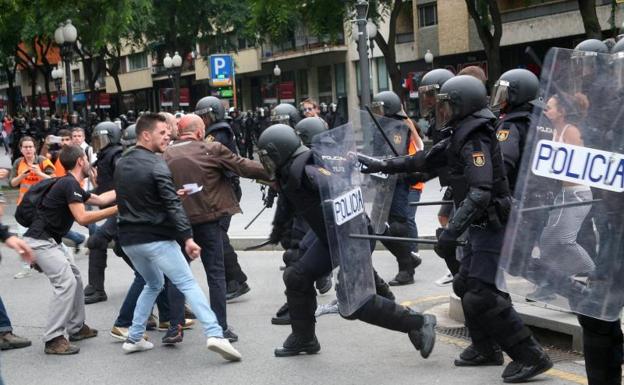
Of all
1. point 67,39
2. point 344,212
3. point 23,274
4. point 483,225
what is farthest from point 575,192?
point 67,39

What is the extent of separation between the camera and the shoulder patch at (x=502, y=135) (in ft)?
20.4

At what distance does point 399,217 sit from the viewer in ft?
30.0

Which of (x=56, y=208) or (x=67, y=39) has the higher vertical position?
(x=67, y=39)

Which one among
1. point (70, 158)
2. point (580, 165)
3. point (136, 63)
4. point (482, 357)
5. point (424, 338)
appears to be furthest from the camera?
point (136, 63)

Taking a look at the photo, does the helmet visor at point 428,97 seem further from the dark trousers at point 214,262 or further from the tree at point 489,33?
the tree at point 489,33

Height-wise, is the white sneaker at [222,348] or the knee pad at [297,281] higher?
the knee pad at [297,281]

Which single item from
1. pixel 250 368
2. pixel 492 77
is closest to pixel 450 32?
pixel 492 77

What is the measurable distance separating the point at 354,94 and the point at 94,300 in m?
38.8

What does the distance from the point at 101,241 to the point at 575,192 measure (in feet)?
19.4

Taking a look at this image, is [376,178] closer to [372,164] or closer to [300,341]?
[372,164]

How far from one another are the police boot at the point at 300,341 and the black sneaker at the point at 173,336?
91 cm

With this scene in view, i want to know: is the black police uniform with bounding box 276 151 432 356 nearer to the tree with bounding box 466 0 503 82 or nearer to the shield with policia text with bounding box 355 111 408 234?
the shield with policia text with bounding box 355 111 408 234

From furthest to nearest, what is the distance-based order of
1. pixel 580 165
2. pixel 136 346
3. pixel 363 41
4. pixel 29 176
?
pixel 363 41
pixel 29 176
pixel 136 346
pixel 580 165

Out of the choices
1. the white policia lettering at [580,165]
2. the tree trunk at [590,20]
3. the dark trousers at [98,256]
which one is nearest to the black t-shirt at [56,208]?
the dark trousers at [98,256]
